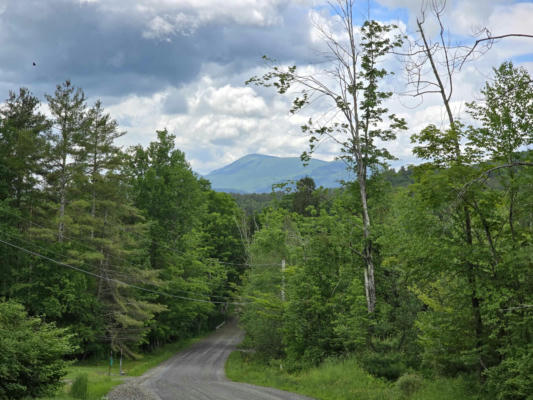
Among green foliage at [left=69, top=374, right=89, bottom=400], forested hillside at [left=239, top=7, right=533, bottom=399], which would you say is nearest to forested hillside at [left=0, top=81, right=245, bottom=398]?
green foliage at [left=69, top=374, right=89, bottom=400]

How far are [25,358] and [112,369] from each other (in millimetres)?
19890

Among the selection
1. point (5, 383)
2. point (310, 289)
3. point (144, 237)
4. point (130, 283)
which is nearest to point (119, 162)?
point (144, 237)

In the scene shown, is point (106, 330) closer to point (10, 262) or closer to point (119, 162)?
point (10, 262)

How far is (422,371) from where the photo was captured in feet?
52.4

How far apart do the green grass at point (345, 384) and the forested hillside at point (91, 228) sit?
11.7 metres

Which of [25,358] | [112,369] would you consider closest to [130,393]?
[25,358]

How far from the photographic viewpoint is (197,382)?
23.0 meters

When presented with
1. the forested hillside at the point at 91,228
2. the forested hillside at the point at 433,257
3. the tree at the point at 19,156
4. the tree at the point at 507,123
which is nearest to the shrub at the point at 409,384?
the forested hillside at the point at 433,257

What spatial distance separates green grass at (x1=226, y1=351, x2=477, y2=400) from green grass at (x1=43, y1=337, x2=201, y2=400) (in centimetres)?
683

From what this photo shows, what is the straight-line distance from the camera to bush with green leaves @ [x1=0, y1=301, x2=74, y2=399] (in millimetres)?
11352

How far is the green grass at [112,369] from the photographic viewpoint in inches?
784

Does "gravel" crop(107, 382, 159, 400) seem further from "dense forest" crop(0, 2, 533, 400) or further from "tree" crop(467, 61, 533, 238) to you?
"tree" crop(467, 61, 533, 238)

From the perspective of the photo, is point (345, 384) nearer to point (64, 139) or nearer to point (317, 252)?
point (317, 252)

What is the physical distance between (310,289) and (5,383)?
14.0 metres
